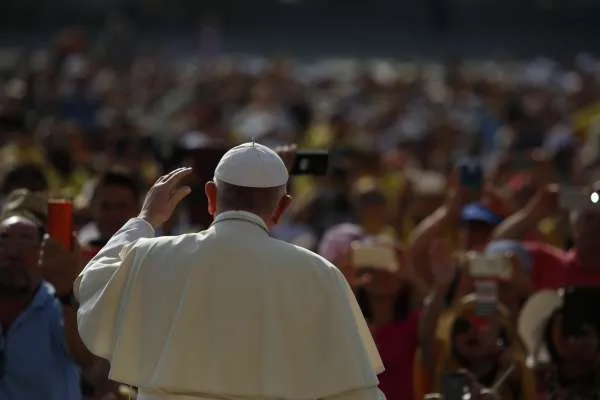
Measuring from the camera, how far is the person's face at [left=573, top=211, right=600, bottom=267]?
1011 cm

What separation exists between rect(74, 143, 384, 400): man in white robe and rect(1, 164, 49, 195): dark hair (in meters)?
4.49

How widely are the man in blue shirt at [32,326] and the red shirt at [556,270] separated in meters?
2.76

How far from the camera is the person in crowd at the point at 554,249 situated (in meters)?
10.2

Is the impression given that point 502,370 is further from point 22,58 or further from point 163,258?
point 22,58

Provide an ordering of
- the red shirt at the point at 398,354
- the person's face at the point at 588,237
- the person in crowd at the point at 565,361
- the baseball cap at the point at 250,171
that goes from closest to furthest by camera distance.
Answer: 1. the baseball cap at the point at 250,171
2. the person in crowd at the point at 565,361
3. the red shirt at the point at 398,354
4. the person's face at the point at 588,237

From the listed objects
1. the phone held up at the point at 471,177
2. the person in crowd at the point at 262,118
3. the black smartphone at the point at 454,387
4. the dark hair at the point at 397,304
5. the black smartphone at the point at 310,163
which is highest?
the person in crowd at the point at 262,118

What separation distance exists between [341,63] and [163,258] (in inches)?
1017

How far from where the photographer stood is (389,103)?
76.3ft

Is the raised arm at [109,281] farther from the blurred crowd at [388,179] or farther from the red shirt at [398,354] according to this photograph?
the red shirt at [398,354]

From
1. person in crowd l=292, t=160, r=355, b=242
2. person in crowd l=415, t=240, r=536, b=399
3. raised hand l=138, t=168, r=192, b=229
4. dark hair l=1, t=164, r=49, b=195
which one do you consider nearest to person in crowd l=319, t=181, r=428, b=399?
person in crowd l=415, t=240, r=536, b=399

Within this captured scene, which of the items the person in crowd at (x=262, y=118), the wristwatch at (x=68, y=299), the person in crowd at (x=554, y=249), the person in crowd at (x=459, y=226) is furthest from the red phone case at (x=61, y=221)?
the person in crowd at (x=262, y=118)

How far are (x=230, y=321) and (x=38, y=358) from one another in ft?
7.40

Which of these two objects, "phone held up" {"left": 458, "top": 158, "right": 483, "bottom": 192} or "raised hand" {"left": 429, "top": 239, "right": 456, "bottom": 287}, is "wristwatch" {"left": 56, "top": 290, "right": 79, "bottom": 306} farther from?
"phone held up" {"left": 458, "top": 158, "right": 483, "bottom": 192}

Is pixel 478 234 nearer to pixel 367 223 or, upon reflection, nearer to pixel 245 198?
pixel 367 223
